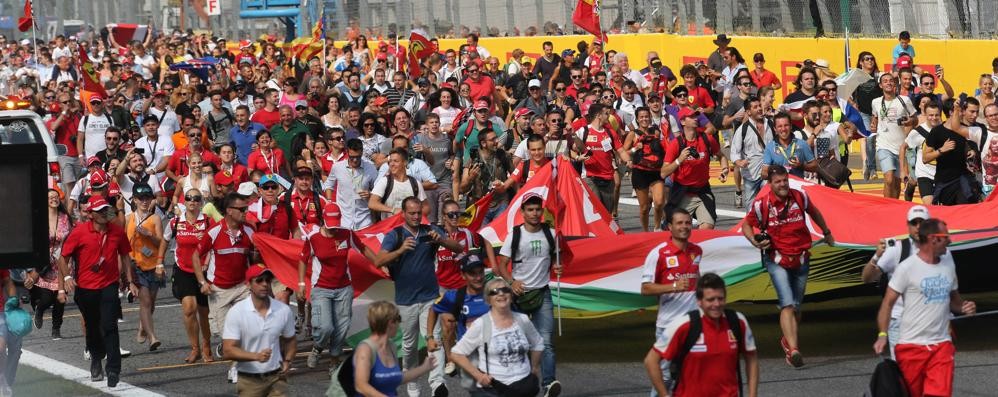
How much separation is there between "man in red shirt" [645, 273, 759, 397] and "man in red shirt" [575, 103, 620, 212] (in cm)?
985

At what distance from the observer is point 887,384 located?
1024 cm

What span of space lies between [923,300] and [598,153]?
357 inches

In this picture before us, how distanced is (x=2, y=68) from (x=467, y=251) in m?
34.3

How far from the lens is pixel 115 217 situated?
47.2 feet

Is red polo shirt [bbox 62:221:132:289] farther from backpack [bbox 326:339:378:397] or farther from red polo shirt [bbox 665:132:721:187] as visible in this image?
red polo shirt [bbox 665:132:721:187]

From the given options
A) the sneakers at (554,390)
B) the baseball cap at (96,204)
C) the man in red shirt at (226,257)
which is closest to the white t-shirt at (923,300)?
the sneakers at (554,390)

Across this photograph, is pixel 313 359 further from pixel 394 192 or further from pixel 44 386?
pixel 394 192

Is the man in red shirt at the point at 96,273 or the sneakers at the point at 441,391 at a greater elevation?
the man in red shirt at the point at 96,273

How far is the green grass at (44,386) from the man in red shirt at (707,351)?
5951mm

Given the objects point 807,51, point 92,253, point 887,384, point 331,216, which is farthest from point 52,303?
point 807,51

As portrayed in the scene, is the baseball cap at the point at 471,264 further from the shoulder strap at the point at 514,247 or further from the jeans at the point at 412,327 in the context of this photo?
the jeans at the point at 412,327

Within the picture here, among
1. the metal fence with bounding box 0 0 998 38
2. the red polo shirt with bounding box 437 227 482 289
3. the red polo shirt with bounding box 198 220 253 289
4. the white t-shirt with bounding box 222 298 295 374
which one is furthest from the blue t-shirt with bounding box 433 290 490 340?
the metal fence with bounding box 0 0 998 38

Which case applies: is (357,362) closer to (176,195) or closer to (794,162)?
(794,162)

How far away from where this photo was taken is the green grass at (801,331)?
14250mm
